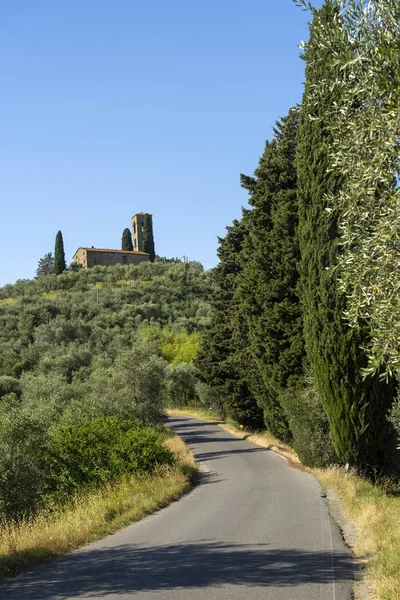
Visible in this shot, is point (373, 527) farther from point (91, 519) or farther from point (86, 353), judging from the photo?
point (86, 353)

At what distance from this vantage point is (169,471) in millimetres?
20797

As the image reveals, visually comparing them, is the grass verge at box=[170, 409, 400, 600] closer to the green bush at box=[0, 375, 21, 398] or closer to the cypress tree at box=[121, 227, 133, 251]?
the green bush at box=[0, 375, 21, 398]

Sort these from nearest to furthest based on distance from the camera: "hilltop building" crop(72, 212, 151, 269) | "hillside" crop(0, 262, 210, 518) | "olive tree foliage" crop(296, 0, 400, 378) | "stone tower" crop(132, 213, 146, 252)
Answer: "olive tree foliage" crop(296, 0, 400, 378), "hillside" crop(0, 262, 210, 518), "hilltop building" crop(72, 212, 151, 269), "stone tower" crop(132, 213, 146, 252)

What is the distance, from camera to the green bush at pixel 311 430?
70.7 ft

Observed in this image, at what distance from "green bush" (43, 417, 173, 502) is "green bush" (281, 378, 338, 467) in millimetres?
5013

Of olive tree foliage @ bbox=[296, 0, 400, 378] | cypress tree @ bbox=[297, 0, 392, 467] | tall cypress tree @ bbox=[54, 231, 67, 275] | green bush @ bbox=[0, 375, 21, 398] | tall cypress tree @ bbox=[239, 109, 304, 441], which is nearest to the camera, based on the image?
olive tree foliage @ bbox=[296, 0, 400, 378]

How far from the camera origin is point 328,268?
32.9 feet

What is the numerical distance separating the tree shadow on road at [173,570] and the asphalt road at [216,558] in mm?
15

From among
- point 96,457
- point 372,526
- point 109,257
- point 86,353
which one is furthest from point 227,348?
point 109,257

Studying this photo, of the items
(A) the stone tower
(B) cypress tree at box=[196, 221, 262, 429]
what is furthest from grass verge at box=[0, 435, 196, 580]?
(A) the stone tower

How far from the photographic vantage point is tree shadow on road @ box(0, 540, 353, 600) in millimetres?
8312

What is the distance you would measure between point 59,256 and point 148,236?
27.8m

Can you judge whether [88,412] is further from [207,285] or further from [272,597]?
[207,285]

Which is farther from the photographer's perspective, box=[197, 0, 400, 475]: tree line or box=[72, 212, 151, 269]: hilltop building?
box=[72, 212, 151, 269]: hilltop building
